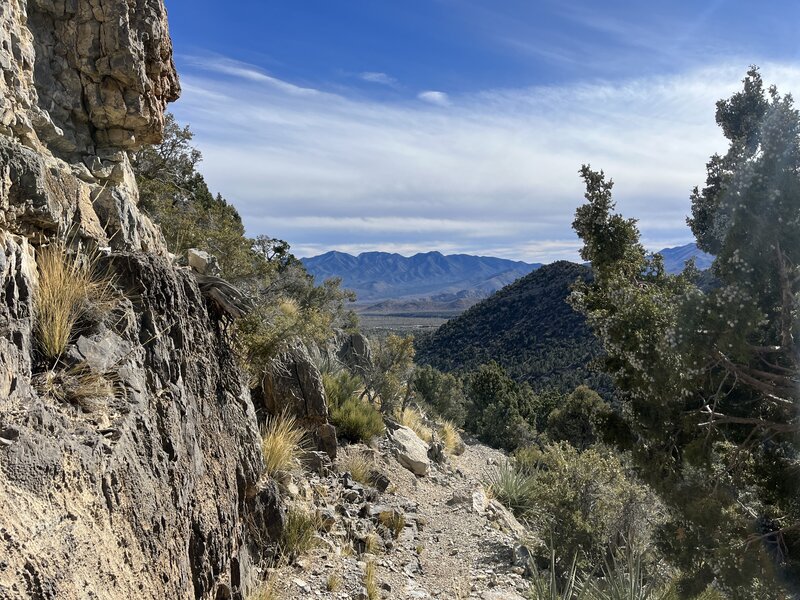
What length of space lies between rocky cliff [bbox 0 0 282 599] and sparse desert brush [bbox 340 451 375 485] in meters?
3.56

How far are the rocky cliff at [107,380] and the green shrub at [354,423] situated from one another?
17.1 ft

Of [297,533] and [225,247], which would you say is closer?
[297,533]

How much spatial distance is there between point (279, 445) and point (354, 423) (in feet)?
14.7

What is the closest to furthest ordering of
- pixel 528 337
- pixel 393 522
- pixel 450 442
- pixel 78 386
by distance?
pixel 78 386
pixel 393 522
pixel 450 442
pixel 528 337

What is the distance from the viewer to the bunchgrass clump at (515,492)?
1276 centimetres

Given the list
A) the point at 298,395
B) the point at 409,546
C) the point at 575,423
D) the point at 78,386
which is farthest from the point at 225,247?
the point at 575,423

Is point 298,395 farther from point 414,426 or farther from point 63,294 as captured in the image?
point 414,426

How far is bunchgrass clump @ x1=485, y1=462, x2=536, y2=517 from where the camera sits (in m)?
12.8

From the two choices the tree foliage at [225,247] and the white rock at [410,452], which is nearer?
the tree foliage at [225,247]

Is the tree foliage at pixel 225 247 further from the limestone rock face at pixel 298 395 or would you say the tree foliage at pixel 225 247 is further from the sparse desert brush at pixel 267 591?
the sparse desert brush at pixel 267 591

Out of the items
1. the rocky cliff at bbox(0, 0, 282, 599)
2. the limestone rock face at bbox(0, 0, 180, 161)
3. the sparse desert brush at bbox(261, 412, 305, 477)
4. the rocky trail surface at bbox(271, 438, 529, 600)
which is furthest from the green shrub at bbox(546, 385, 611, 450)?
the limestone rock face at bbox(0, 0, 180, 161)

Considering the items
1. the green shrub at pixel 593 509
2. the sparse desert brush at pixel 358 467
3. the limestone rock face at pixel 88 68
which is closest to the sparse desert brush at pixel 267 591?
the sparse desert brush at pixel 358 467

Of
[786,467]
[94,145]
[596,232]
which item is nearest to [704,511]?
[786,467]

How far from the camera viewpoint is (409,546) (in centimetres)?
788
